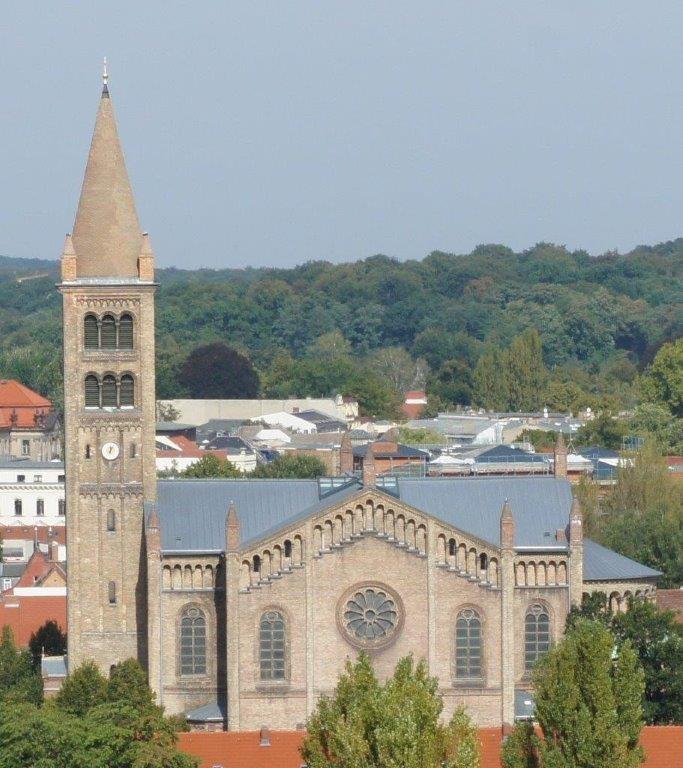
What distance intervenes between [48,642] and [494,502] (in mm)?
15496

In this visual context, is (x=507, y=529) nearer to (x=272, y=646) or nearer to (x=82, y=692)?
(x=272, y=646)

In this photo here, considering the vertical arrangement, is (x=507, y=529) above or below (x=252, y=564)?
above

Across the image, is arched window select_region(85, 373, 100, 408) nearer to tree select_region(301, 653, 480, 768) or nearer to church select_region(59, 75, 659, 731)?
church select_region(59, 75, 659, 731)

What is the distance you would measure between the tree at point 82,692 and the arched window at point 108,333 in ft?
34.9

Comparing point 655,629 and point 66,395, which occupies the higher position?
point 66,395

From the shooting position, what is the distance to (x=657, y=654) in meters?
82.7

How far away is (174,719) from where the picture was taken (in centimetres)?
7750

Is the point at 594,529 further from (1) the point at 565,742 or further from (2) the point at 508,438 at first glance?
(2) the point at 508,438

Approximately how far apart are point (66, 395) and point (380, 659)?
1224 cm

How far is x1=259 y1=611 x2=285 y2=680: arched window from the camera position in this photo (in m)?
85.2

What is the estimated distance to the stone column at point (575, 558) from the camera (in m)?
85.9

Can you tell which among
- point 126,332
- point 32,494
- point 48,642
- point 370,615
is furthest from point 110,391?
point 32,494

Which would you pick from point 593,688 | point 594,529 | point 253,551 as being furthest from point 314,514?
point 594,529

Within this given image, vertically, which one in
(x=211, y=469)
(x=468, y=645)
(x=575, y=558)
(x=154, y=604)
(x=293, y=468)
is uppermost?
(x=293, y=468)
